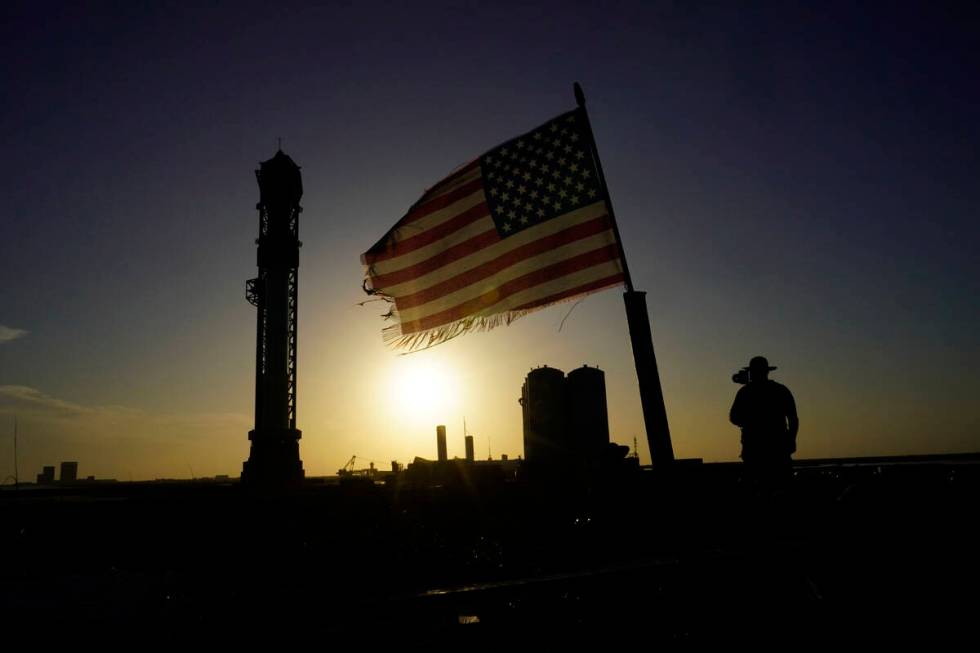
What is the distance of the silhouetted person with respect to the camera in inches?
273

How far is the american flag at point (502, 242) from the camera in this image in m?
6.33

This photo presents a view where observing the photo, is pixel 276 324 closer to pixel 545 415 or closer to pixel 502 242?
pixel 545 415

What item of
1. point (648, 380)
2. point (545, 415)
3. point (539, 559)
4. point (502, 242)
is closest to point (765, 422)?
point (648, 380)

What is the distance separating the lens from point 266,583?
8.38 m

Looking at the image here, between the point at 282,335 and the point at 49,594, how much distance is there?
34.3m

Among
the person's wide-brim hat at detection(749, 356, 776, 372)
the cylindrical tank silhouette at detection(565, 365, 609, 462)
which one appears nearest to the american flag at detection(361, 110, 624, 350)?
the person's wide-brim hat at detection(749, 356, 776, 372)

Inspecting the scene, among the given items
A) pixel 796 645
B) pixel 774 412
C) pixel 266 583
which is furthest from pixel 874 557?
pixel 266 583

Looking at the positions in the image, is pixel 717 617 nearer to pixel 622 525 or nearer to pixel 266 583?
pixel 622 525

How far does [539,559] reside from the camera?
7926 mm

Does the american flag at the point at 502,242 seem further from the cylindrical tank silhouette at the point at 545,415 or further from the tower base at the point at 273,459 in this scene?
the tower base at the point at 273,459

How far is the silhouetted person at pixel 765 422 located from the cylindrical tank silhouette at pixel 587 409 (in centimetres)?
1712

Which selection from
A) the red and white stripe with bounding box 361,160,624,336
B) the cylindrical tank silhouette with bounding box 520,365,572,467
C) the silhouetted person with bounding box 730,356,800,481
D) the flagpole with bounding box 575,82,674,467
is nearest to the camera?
the flagpole with bounding box 575,82,674,467

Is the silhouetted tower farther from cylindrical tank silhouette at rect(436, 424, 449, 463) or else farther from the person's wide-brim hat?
the person's wide-brim hat

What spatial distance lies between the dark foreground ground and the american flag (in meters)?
2.60
